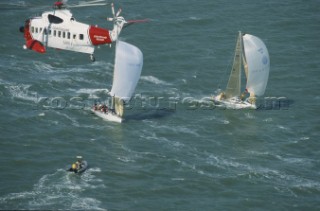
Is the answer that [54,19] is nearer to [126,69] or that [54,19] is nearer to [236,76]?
[126,69]

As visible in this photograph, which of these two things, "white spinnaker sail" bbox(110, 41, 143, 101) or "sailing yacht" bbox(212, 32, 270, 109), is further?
"sailing yacht" bbox(212, 32, 270, 109)

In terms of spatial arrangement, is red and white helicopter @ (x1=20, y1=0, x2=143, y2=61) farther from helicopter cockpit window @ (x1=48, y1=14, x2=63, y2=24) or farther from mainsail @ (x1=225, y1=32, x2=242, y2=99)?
mainsail @ (x1=225, y1=32, x2=242, y2=99)

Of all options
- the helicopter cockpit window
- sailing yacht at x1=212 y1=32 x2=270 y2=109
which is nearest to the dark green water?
sailing yacht at x1=212 y1=32 x2=270 y2=109

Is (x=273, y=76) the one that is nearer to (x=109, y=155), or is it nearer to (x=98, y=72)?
(x=98, y=72)

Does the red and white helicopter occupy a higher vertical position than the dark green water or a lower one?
higher

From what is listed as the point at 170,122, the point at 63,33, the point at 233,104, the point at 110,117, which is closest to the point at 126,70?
the point at 110,117
